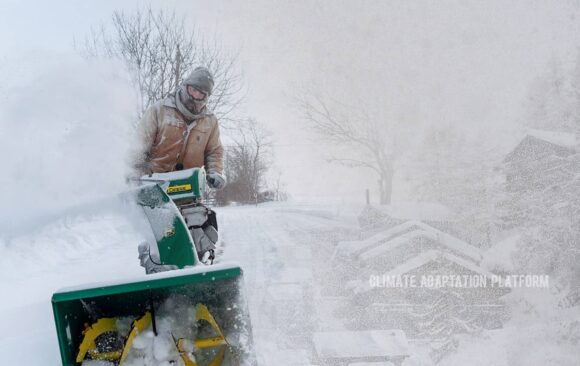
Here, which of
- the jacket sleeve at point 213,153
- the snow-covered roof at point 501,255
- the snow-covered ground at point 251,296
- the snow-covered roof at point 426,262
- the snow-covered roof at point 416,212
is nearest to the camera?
the snow-covered ground at point 251,296

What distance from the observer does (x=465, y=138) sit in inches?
648

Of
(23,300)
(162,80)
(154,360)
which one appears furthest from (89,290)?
(162,80)

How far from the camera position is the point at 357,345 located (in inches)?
178

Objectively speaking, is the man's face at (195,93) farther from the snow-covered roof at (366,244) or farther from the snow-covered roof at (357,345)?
the snow-covered roof at (366,244)

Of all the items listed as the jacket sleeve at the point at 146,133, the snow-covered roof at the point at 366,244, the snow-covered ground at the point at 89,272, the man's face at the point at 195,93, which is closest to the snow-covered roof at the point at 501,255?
the snow-covered roof at the point at 366,244

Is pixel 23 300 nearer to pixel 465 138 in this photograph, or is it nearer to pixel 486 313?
pixel 486 313

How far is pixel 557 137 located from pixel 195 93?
13073 mm

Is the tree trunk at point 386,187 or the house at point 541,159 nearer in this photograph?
the house at point 541,159

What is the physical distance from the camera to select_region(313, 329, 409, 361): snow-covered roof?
14.1 feet

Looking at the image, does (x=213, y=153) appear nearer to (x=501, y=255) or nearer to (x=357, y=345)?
(x=357, y=345)

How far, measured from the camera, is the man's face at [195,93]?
315 centimetres

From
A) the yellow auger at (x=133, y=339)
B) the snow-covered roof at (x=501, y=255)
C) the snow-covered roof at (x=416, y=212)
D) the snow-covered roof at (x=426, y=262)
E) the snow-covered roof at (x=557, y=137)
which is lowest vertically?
the snow-covered roof at (x=501, y=255)

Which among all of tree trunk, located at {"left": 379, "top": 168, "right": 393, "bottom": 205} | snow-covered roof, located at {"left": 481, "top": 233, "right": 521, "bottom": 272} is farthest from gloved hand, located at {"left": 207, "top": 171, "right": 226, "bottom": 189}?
tree trunk, located at {"left": 379, "top": 168, "right": 393, "bottom": 205}

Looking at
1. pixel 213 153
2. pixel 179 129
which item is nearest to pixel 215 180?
pixel 213 153
